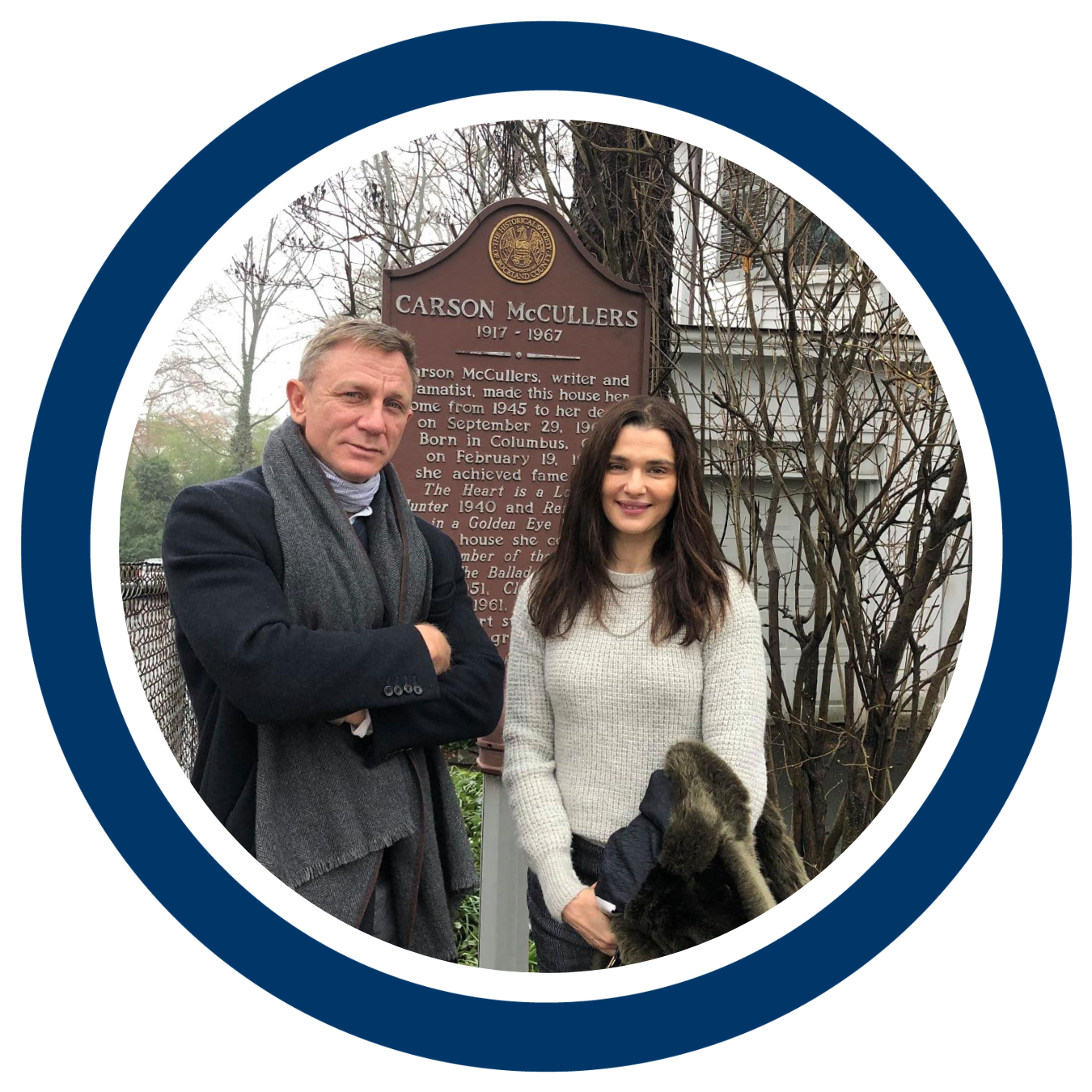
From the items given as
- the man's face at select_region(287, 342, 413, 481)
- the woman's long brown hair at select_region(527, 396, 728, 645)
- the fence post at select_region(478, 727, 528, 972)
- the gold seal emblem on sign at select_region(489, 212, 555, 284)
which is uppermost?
the gold seal emblem on sign at select_region(489, 212, 555, 284)

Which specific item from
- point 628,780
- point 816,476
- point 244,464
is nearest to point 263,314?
point 244,464

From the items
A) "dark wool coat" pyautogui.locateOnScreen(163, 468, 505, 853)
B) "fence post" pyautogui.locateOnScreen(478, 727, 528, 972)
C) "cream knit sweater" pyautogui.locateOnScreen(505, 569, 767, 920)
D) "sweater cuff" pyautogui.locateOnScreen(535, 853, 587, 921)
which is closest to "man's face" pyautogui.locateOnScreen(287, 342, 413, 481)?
"dark wool coat" pyautogui.locateOnScreen(163, 468, 505, 853)

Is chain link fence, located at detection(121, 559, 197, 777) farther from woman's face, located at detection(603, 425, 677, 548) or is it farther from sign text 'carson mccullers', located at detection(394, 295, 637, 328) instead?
woman's face, located at detection(603, 425, 677, 548)

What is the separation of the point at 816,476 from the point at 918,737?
4.67 feet

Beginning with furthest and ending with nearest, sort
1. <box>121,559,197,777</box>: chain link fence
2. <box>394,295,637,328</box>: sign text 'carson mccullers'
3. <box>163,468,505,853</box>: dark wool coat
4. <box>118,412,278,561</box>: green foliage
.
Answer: <box>118,412,278,561</box>: green foliage → <box>121,559,197,777</box>: chain link fence → <box>394,295,637,328</box>: sign text 'carson mccullers' → <box>163,468,505,853</box>: dark wool coat

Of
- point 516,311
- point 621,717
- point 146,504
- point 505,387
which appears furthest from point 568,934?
point 146,504

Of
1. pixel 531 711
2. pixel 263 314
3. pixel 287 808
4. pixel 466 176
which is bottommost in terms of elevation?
pixel 287 808

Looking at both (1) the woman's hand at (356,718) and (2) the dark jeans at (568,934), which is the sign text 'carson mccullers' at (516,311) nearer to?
(1) the woman's hand at (356,718)

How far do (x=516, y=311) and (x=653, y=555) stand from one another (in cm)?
136

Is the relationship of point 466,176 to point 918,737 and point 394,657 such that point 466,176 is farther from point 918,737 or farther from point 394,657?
point 394,657

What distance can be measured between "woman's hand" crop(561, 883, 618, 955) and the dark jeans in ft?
0.26

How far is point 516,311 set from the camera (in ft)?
12.4

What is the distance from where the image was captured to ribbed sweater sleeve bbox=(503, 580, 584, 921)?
108 inches

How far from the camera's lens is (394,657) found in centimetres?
265
